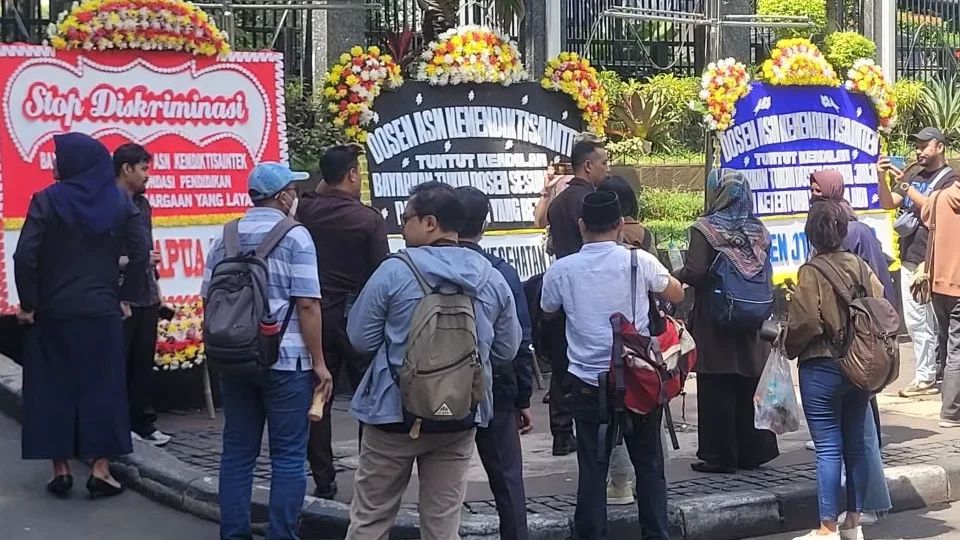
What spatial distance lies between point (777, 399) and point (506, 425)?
156cm

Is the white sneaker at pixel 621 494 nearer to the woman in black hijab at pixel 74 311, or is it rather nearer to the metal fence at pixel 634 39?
the woman in black hijab at pixel 74 311

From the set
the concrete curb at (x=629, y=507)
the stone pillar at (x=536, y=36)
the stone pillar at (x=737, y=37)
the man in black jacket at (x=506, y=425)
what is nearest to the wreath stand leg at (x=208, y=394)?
the concrete curb at (x=629, y=507)

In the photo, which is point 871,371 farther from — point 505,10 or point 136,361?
point 505,10

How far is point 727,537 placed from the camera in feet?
22.1

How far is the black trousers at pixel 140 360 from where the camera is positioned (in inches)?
303

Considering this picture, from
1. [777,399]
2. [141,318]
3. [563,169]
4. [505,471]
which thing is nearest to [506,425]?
[505,471]

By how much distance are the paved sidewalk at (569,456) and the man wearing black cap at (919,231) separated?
393mm

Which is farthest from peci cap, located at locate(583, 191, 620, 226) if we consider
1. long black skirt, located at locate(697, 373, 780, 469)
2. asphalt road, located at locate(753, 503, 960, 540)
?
asphalt road, located at locate(753, 503, 960, 540)

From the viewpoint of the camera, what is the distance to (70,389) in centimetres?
666

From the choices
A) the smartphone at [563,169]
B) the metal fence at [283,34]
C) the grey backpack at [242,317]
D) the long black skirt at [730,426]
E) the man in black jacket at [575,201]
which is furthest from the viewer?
the metal fence at [283,34]

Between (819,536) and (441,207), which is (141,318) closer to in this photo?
(441,207)

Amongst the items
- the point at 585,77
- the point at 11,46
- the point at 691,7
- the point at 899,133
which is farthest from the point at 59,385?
the point at 899,133

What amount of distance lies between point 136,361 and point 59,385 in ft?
3.62

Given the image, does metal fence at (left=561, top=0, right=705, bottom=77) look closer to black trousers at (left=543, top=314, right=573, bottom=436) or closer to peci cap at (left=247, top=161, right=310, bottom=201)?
black trousers at (left=543, top=314, right=573, bottom=436)
